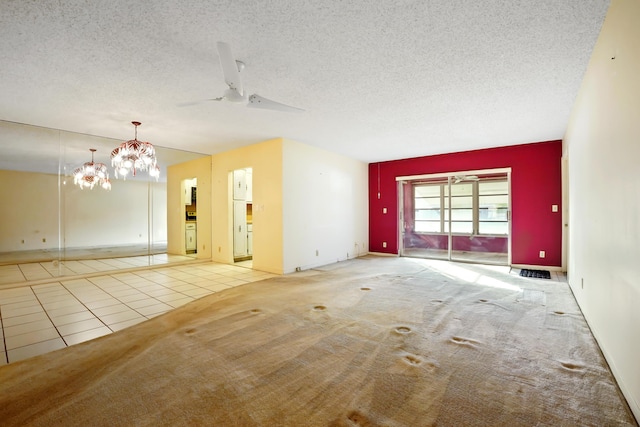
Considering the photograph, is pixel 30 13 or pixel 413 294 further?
pixel 413 294

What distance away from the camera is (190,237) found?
768 cm

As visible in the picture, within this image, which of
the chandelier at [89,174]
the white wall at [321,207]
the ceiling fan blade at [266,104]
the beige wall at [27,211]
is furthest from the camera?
the beige wall at [27,211]

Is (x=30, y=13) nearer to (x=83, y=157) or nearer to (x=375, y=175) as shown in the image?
(x=83, y=157)

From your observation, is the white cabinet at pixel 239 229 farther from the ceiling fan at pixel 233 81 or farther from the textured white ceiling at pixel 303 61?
the ceiling fan at pixel 233 81

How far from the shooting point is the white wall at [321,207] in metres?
5.68

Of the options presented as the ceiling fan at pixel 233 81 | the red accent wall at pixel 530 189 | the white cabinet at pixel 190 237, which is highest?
the ceiling fan at pixel 233 81

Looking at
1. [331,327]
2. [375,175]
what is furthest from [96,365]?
[375,175]

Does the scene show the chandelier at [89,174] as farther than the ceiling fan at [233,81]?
Yes

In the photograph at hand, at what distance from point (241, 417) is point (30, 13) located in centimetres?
319

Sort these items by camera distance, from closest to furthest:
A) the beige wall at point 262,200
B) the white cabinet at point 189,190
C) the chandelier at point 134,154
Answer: the chandelier at point 134,154, the beige wall at point 262,200, the white cabinet at point 189,190

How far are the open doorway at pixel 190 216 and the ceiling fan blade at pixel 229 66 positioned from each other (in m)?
5.58

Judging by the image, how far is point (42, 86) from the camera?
3254mm

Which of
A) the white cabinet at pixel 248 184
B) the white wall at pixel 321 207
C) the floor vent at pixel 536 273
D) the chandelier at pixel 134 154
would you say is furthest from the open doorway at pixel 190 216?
the floor vent at pixel 536 273

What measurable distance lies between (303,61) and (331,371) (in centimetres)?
279
